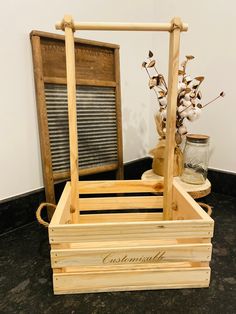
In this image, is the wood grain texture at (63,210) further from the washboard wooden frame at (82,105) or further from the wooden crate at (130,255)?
the washboard wooden frame at (82,105)

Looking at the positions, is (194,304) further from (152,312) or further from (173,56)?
(173,56)

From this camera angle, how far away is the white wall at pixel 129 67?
897 millimetres

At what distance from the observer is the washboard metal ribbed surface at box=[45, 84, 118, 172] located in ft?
3.24

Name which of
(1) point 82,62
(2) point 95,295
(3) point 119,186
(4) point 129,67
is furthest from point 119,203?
(4) point 129,67

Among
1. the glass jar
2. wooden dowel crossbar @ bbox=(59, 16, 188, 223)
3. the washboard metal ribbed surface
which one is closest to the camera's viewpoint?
wooden dowel crossbar @ bbox=(59, 16, 188, 223)

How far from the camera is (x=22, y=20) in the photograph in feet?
2.91

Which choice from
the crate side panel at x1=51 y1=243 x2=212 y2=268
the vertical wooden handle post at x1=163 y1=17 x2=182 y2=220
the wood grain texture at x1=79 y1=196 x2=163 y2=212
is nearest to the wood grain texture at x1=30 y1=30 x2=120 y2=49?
the vertical wooden handle post at x1=163 y1=17 x2=182 y2=220

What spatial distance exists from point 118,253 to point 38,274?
295mm

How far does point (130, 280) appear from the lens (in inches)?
26.1

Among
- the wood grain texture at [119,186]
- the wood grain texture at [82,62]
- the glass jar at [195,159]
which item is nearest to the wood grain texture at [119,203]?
the wood grain texture at [119,186]

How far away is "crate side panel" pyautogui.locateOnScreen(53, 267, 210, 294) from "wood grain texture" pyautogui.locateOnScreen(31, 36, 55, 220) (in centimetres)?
40

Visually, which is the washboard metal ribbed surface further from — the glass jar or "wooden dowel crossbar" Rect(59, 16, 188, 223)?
the glass jar

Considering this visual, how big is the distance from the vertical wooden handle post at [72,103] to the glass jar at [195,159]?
0.57m

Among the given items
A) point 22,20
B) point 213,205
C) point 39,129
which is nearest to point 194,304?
point 213,205
